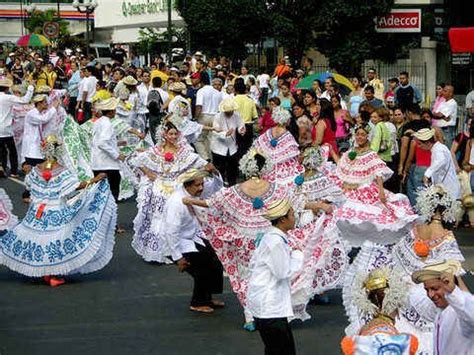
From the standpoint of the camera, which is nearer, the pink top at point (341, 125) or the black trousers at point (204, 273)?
the black trousers at point (204, 273)

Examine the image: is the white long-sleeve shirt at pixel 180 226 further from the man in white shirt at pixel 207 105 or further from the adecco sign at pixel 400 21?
the adecco sign at pixel 400 21

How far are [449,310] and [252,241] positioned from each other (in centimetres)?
453

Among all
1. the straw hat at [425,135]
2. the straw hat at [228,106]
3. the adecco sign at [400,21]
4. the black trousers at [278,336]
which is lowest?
the black trousers at [278,336]

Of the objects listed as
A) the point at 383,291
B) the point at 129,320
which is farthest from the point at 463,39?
the point at 383,291

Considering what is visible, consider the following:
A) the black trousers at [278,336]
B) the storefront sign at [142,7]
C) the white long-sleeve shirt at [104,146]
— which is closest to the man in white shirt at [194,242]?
the black trousers at [278,336]

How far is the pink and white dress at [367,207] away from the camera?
11.8 m

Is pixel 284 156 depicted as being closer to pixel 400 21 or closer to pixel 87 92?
pixel 87 92

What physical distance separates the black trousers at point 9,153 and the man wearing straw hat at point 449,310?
16.3 metres

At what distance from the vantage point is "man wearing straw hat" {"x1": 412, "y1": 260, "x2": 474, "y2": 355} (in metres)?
5.86

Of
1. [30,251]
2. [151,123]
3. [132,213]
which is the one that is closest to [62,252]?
[30,251]

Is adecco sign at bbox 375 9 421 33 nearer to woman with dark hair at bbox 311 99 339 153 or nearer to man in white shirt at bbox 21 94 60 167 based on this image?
man in white shirt at bbox 21 94 60 167

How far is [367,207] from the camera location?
40.6 feet

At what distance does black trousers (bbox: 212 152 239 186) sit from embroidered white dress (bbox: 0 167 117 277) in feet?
20.4

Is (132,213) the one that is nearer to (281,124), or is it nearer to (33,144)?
(33,144)
